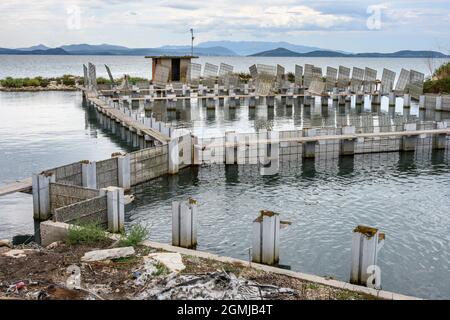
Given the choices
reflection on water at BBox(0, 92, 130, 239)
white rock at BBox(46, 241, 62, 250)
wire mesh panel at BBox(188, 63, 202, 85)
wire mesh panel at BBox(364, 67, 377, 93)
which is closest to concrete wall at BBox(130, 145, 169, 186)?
reflection on water at BBox(0, 92, 130, 239)

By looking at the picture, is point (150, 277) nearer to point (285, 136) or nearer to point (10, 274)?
point (10, 274)

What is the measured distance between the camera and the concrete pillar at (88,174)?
21.4m

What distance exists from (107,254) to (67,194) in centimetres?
637

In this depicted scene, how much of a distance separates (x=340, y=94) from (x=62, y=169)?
4704cm

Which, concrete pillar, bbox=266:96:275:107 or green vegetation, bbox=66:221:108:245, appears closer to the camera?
green vegetation, bbox=66:221:108:245

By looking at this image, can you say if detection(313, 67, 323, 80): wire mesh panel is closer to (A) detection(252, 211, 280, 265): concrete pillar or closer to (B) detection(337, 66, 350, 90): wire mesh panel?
(B) detection(337, 66, 350, 90): wire mesh panel

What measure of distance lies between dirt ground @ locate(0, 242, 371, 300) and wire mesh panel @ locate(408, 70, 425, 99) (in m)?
53.5

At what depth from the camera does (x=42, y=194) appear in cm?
1967

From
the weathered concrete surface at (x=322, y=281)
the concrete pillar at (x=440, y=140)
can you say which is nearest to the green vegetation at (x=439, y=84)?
the concrete pillar at (x=440, y=140)

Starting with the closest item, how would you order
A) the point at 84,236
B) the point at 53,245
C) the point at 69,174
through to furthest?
the point at 84,236 < the point at 53,245 < the point at 69,174

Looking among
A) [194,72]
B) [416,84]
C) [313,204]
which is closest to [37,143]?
[313,204]

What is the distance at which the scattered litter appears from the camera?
10.9 m

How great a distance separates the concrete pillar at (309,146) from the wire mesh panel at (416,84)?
3446 cm

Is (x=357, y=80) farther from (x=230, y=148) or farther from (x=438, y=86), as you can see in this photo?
(x=230, y=148)
